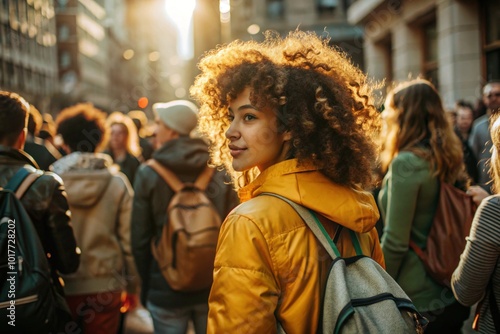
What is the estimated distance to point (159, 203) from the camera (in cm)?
436

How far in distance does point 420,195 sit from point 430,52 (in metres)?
12.0

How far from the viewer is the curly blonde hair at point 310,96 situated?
7.19ft

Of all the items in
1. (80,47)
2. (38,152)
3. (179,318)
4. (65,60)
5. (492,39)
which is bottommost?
(179,318)

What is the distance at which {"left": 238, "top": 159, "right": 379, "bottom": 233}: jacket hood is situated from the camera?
206cm

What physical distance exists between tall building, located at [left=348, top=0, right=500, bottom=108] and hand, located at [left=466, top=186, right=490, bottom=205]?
5186 mm

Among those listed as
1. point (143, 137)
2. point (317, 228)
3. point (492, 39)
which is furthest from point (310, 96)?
point (492, 39)

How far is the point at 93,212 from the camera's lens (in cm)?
449

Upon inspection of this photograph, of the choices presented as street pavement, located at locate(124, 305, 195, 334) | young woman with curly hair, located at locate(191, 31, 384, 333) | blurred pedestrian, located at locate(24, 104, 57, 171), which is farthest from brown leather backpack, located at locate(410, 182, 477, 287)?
blurred pedestrian, located at locate(24, 104, 57, 171)

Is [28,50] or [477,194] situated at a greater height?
[28,50]

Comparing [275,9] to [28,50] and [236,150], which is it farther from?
[236,150]

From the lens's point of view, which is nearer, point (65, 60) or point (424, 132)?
point (424, 132)

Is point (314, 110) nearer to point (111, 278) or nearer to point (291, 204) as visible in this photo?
point (291, 204)

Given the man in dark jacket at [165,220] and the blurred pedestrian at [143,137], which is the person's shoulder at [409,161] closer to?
the man in dark jacket at [165,220]

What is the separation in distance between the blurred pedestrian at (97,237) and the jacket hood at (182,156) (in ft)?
1.65
